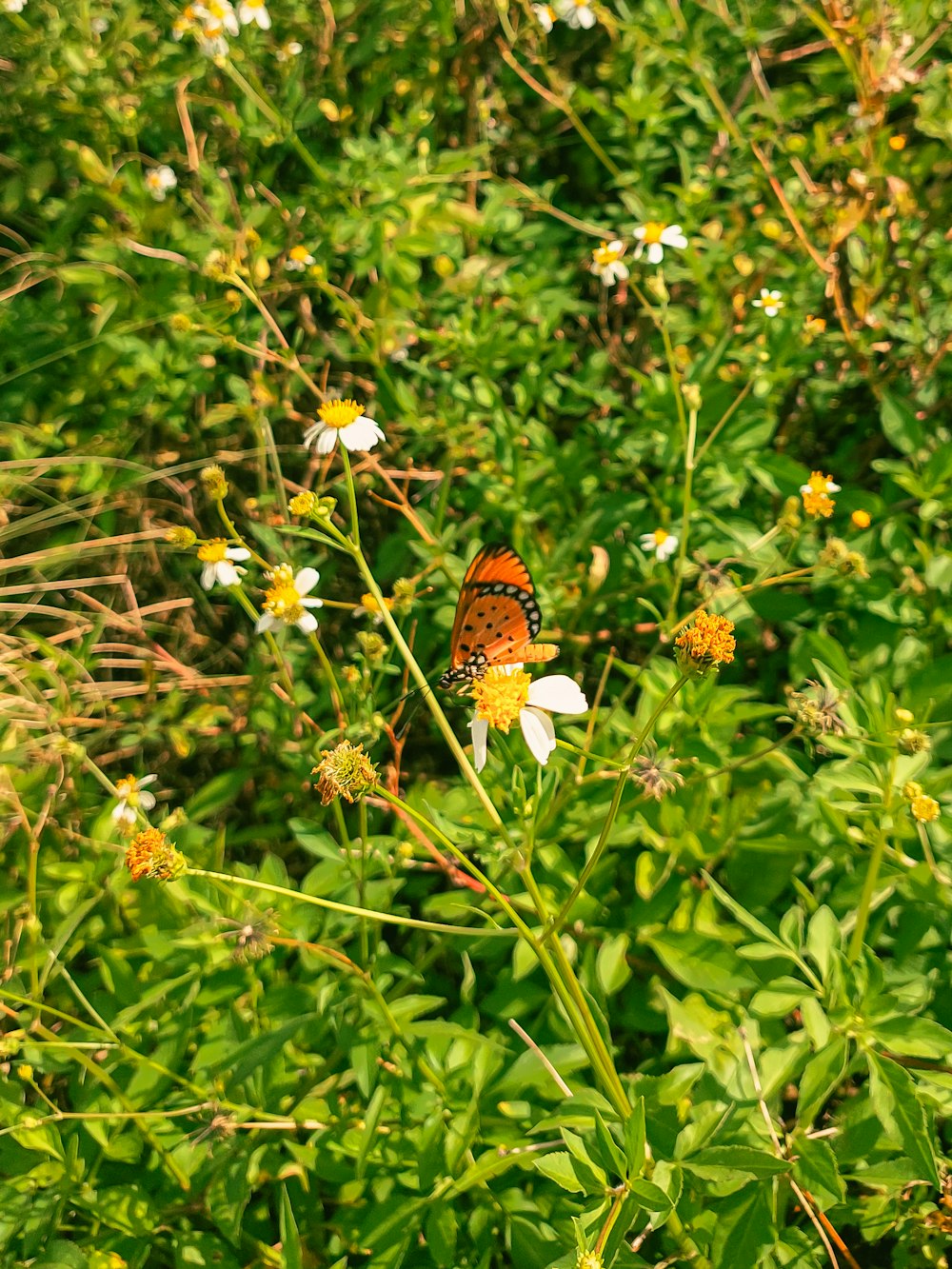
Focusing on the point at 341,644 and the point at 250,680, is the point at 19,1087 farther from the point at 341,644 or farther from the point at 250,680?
the point at 341,644

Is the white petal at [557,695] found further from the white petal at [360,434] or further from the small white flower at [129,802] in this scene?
the small white flower at [129,802]

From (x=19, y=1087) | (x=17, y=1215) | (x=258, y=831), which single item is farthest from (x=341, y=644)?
(x=17, y=1215)

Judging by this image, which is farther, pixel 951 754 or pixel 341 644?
pixel 341 644

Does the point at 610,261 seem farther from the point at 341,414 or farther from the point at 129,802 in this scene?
the point at 129,802

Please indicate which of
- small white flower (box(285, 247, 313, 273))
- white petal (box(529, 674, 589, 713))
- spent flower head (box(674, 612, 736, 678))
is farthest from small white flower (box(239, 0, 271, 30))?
spent flower head (box(674, 612, 736, 678))

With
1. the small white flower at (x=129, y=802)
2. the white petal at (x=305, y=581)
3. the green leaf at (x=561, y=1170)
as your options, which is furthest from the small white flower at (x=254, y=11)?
the green leaf at (x=561, y=1170)

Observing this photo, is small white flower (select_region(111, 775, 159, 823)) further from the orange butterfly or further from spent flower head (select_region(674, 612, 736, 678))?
spent flower head (select_region(674, 612, 736, 678))
